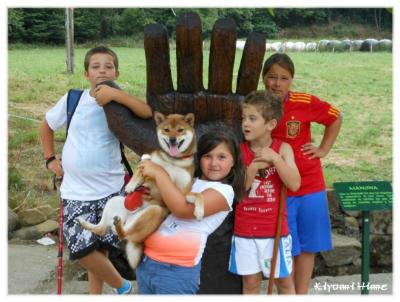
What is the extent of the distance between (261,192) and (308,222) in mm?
425

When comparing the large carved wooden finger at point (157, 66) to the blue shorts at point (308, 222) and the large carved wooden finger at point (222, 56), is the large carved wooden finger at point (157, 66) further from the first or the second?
the blue shorts at point (308, 222)

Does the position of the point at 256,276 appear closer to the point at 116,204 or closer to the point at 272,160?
the point at 272,160

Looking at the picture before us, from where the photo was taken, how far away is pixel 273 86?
2660mm

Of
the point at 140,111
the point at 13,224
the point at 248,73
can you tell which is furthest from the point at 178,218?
the point at 13,224

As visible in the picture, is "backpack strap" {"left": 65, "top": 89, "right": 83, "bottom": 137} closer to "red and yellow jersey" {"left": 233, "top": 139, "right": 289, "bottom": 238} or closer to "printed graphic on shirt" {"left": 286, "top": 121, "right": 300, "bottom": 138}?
"red and yellow jersey" {"left": 233, "top": 139, "right": 289, "bottom": 238}

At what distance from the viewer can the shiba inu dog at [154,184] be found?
2041 mm

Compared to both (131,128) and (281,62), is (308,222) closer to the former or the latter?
(281,62)

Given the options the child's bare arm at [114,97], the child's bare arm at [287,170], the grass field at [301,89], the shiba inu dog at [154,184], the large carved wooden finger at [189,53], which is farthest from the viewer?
the grass field at [301,89]

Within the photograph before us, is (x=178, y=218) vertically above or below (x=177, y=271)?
above

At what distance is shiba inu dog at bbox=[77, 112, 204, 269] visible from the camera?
204cm

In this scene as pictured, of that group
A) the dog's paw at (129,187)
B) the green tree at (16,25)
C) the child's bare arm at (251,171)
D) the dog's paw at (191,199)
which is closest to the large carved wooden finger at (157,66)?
the child's bare arm at (251,171)

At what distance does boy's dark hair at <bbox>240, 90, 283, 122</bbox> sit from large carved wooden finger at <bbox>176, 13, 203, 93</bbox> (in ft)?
1.44

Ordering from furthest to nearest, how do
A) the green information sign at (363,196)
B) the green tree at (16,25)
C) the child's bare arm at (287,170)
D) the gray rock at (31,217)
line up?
the green tree at (16,25) < the gray rock at (31,217) < the green information sign at (363,196) < the child's bare arm at (287,170)

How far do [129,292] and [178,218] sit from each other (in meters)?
1.02
